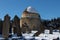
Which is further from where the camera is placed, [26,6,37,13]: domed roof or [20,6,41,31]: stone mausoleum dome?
[26,6,37,13]: domed roof

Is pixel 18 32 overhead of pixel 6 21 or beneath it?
beneath

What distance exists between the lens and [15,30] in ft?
71.4

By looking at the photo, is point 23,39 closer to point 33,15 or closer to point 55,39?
point 55,39

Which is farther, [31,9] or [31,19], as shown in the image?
[31,9]

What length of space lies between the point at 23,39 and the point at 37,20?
15.5 m

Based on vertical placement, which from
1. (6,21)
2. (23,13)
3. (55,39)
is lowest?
(55,39)

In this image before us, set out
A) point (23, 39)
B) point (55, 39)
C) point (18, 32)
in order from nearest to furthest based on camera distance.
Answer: point (55, 39) → point (23, 39) → point (18, 32)

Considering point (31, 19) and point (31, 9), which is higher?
point (31, 9)

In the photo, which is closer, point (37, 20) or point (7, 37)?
point (7, 37)

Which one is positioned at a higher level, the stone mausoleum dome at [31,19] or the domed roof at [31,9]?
the domed roof at [31,9]

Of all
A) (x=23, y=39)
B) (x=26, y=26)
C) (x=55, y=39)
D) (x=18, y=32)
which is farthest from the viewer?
(x=26, y=26)

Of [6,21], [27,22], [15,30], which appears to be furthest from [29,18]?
[6,21]

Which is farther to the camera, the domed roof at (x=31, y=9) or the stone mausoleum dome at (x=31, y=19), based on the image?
the domed roof at (x=31, y=9)

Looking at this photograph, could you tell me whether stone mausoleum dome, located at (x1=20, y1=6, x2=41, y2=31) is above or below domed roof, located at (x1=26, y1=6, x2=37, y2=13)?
below
